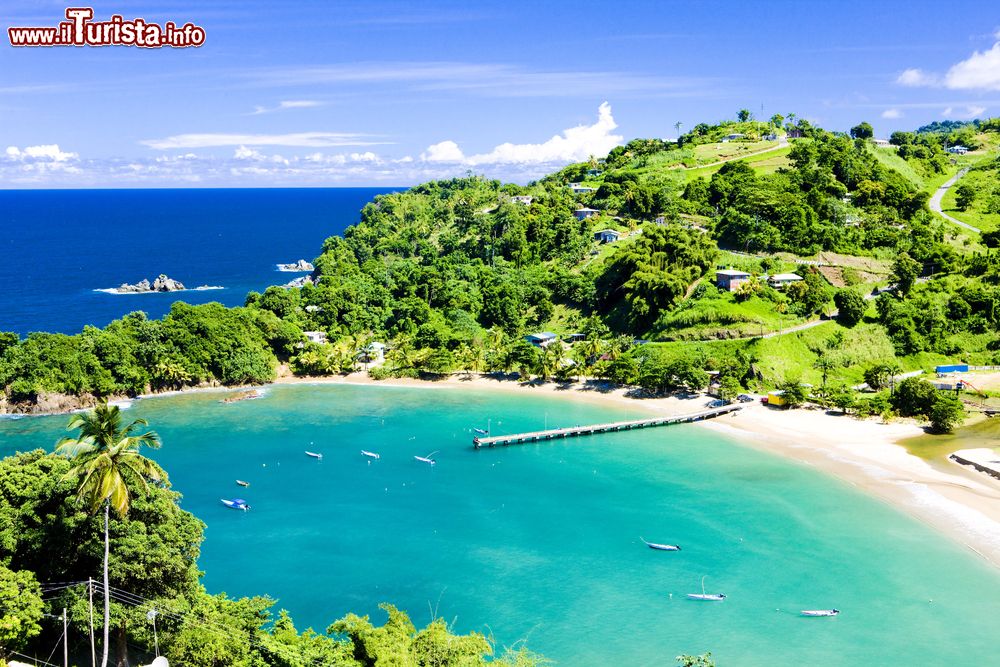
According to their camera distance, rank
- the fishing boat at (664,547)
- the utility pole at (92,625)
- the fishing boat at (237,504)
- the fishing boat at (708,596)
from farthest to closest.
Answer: the fishing boat at (237,504), the fishing boat at (664,547), the fishing boat at (708,596), the utility pole at (92,625)

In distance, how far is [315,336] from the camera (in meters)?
103

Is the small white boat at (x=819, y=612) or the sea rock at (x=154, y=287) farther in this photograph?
the sea rock at (x=154, y=287)

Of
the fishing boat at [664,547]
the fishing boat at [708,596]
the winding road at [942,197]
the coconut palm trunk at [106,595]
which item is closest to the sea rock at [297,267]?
the winding road at [942,197]

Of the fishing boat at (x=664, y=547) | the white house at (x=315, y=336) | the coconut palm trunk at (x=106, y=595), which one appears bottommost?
the fishing boat at (x=664, y=547)

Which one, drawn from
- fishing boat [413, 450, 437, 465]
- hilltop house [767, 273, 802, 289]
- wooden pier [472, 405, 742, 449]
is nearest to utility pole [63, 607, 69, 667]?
fishing boat [413, 450, 437, 465]

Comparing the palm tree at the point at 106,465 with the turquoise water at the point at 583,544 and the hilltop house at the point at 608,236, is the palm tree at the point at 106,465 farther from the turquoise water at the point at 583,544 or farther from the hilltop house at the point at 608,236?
the hilltop house at the point at 608,236

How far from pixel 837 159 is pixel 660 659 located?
121 metres

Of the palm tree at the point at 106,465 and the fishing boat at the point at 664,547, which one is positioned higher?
the palm tree at the point at 106,465

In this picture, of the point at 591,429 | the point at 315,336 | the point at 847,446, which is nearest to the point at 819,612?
the point at 847,446

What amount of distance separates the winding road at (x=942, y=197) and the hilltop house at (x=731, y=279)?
158 feet

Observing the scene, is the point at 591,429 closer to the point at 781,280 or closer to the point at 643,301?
the point at 643,301

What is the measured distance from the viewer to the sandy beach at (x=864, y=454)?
53.6 meters

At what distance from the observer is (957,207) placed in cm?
12875

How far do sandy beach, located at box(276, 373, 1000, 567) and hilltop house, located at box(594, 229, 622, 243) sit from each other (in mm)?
44778
